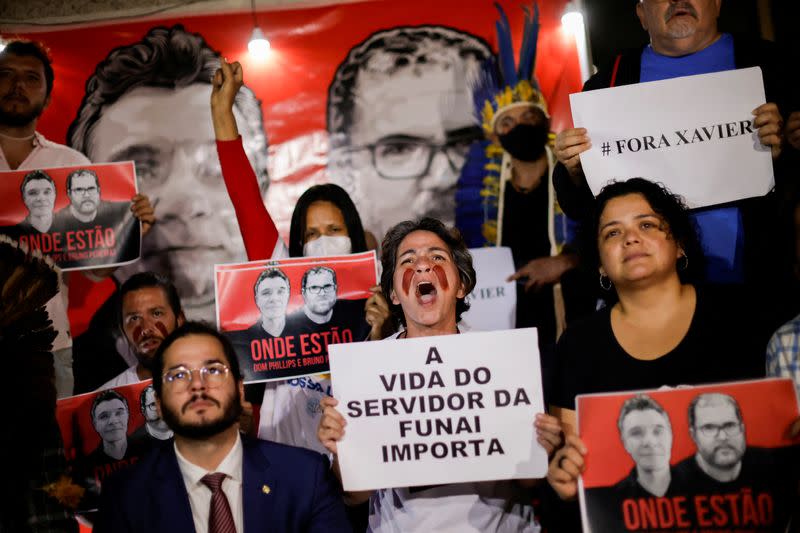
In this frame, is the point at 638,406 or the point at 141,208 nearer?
the point at 638,406

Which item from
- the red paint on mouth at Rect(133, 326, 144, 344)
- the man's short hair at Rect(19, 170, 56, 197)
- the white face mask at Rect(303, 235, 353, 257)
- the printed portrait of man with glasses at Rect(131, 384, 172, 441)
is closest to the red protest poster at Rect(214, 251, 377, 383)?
the white face mask at Rect(303, 235, 353, 257)

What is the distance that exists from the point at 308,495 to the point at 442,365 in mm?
586

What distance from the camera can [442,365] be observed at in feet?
7.11

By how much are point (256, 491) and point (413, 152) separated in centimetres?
232

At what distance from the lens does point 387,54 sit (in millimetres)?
4145

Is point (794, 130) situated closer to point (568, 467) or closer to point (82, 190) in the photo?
point (568, 467)

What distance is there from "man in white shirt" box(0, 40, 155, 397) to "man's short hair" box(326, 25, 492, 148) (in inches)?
54.7

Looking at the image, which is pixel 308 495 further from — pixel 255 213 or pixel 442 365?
pixel 255 213

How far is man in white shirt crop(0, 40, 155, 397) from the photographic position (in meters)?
3.63

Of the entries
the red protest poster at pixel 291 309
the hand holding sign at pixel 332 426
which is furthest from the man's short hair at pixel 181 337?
the red protest poster at pixel 291 309

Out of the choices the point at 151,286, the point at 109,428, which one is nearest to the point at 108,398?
the point at 109,428

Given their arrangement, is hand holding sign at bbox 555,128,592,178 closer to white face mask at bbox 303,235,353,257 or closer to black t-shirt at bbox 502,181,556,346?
white face mask at bbox 303,235,353,257

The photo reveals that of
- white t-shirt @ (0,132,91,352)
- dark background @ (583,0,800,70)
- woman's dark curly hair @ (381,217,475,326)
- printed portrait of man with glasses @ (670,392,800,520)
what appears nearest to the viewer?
printed portrait of man with glasses @ (670,392,800,520)

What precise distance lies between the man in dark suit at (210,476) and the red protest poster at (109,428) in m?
0.66
